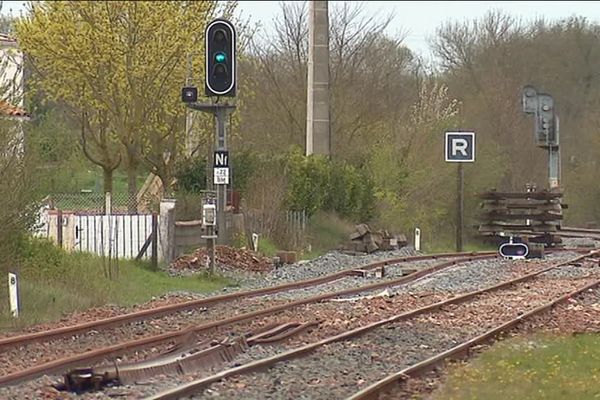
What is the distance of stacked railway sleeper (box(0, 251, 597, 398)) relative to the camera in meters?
11.2

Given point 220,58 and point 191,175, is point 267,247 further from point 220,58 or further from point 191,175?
point 220,58

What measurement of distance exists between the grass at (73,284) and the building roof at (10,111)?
8.50 feet

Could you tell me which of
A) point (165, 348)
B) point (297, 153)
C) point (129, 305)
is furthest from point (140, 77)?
point (165, 348)

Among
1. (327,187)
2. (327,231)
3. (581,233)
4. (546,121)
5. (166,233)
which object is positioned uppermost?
(546,121)

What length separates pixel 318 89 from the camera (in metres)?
39.8

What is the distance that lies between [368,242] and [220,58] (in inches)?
449

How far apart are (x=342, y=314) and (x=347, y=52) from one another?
33.3 m

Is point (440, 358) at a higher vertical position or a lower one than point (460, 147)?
lower

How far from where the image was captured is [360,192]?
124 feet

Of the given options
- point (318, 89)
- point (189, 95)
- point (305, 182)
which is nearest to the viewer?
point (189, 95)

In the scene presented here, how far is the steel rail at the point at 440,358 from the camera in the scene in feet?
34.8

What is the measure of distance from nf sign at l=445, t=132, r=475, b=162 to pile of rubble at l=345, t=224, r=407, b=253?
295 cm

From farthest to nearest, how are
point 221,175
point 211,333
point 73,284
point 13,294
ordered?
point 221,175, point 73,284, point 13,294, point 211,333

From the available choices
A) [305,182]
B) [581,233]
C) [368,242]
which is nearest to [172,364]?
[368,242]
